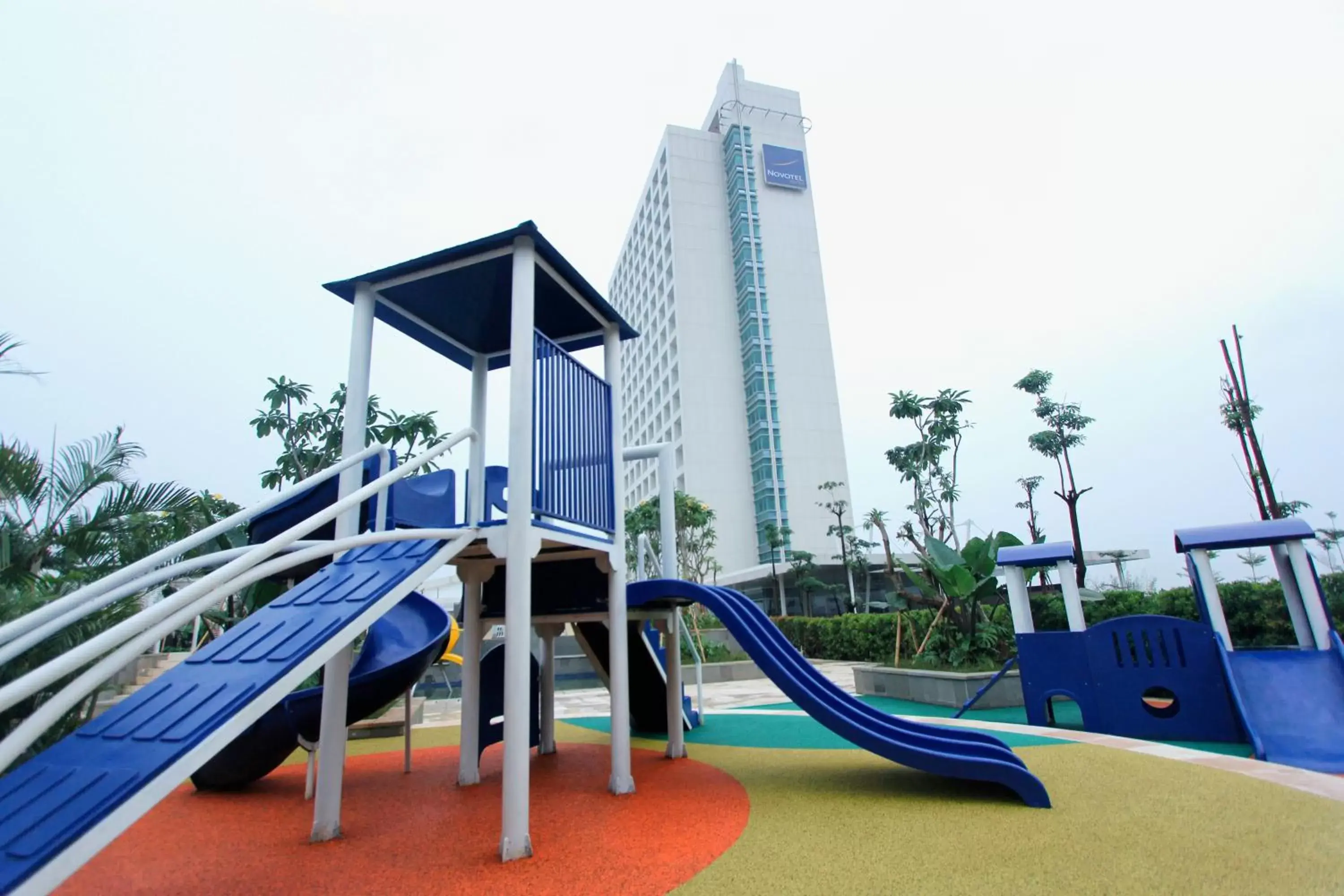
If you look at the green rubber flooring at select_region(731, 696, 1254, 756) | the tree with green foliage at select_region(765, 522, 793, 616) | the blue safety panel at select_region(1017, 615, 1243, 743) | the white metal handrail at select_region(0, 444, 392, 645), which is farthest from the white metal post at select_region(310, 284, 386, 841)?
the tree with green foliage at select_region(765, 522, 793, 616)

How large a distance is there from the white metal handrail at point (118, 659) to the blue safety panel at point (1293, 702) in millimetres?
8496

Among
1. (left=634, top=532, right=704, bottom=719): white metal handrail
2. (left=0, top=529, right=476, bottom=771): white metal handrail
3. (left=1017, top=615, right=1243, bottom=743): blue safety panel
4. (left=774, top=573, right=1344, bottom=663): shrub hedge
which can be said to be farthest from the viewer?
(left=774, top=573, right=1344, bottom=663): shrub hedge

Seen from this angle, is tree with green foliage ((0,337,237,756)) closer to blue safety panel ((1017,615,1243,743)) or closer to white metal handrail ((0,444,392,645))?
white metal handrail ((0,444,392,645))

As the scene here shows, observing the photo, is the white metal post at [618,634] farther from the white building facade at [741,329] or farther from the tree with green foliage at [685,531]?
the white building facade at [741,329]

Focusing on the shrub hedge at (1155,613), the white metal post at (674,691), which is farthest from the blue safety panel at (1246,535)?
the white metal post at (674,691)

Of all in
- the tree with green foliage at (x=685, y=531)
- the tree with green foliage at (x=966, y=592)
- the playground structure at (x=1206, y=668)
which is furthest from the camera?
the tree with green foliage at (x=685, y=531)

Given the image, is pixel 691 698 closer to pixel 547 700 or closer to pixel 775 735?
pixel 775 735

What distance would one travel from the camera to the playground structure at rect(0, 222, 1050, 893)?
2674 millimetres

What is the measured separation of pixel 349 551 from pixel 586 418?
226cm

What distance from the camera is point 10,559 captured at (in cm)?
643

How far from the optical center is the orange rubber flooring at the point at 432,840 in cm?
396

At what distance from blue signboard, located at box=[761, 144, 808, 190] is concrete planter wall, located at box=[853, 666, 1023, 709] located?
73.9 m

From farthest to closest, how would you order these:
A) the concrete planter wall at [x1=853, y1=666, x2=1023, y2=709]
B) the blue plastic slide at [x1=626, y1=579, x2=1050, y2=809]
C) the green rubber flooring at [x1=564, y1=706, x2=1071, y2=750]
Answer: the concrete planter wall at [x1=853, y1=666, x2=1023, y2=709] → the green rubber flooring at [x1=564, y1=706, x2=1071, y2=750] → the blue plastic slide at [x1=626, y1=579, x2=1050, y2=809]

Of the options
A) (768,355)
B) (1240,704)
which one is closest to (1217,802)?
(1240,704)
